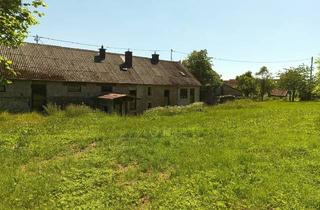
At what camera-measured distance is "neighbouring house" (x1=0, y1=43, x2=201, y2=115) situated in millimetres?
28086

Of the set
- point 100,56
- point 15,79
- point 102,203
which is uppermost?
point 100,56

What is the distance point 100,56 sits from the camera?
120ft

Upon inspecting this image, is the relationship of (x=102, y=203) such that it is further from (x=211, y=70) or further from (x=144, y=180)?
(x=211, y=70)

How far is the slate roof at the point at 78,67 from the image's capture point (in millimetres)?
28958

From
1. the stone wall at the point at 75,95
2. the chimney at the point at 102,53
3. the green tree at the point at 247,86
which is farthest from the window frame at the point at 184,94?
the green tree at the point at 247,86

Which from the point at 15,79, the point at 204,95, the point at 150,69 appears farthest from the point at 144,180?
the point at 204,95

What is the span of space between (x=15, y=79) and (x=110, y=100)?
8097 mm

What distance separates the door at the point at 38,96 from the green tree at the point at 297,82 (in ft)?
181

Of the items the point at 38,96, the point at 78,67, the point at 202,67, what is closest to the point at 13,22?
the point at 38,96

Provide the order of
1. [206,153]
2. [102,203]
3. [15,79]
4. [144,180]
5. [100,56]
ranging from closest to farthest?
1. [102,203]
2. [144,180]
3. [206,153]
4. [15,79]
5. [100,56]

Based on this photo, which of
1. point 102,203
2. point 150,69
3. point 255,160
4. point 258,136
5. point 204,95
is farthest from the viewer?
point 204,95

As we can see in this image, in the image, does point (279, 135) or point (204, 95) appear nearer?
point (279, 135)

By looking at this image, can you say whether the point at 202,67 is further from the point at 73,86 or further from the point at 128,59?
the point at 73,86

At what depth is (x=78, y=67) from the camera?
32.7 metres
